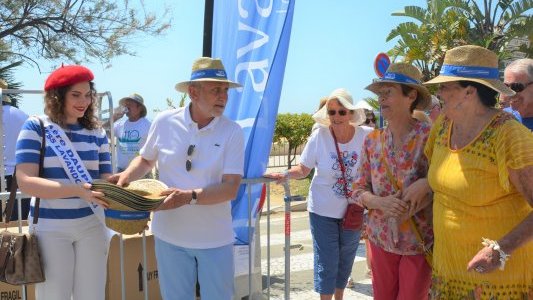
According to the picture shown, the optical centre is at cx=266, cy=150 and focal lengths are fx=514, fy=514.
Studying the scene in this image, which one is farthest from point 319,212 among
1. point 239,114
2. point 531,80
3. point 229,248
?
point 531,80

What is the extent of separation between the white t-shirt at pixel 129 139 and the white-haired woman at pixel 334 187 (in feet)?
14.1

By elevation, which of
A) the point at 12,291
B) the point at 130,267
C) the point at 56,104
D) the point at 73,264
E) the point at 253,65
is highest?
the point at 253,65

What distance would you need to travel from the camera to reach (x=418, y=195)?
2.93 meters

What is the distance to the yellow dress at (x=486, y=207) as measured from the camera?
7.82 ft

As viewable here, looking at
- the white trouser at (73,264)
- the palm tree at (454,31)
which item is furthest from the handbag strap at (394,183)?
the palm tree at (454,31)

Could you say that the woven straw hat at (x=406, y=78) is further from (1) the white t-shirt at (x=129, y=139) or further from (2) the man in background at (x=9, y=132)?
(1) the white t-shirt at (x=129, y=139)

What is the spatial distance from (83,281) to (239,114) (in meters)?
1.88

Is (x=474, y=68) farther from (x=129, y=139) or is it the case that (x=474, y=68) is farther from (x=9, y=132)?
(x=129, y=139)

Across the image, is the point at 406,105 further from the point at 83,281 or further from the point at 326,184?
the point at 83,281

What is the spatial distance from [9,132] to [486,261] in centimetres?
563

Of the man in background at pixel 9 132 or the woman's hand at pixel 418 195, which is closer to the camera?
the woman's hand at pixel 418 195

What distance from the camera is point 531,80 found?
3500 mm

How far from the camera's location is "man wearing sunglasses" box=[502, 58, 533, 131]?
11.5 ft

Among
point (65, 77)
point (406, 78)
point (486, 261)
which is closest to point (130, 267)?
point (65, 77)
